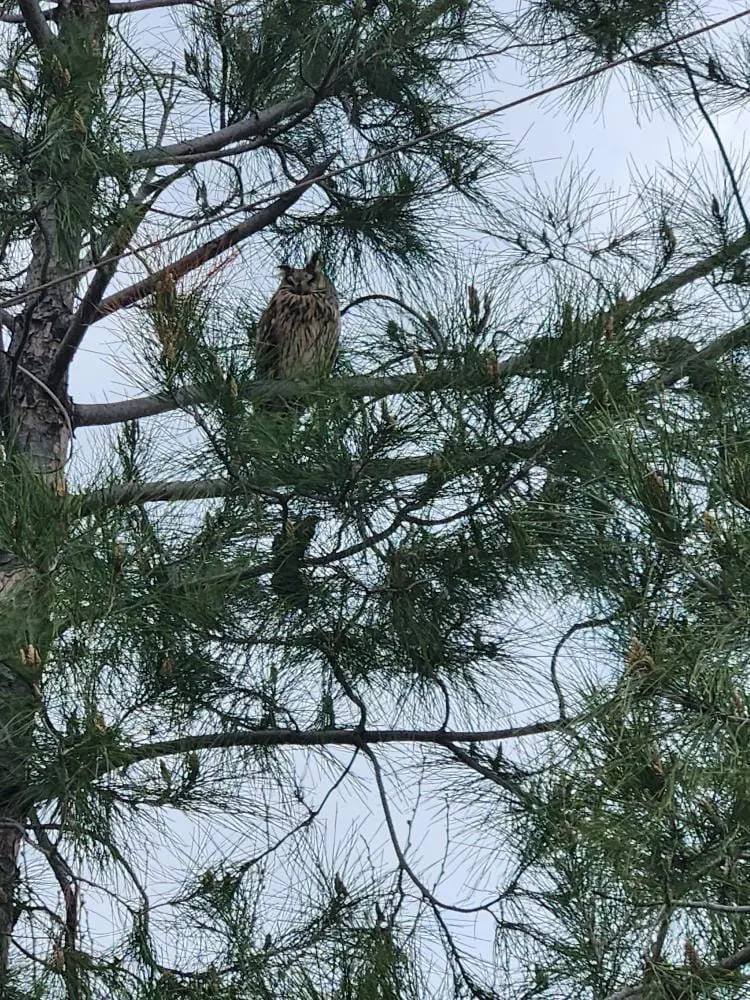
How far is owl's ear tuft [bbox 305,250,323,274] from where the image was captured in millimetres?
3607

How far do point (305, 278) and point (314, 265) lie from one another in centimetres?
9

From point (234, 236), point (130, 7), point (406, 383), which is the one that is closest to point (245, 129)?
point (234, 236)

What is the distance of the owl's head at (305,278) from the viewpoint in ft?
11.5

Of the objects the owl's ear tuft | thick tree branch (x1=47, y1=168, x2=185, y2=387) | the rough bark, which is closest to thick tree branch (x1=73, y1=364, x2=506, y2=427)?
the rough bark

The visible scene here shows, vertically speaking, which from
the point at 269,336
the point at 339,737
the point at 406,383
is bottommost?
the point at 339,737

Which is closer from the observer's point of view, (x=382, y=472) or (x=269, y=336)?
(x=382, y=472)

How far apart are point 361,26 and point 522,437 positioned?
101 centimetres

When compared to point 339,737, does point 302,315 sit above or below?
above

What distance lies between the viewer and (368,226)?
3561 millimetres

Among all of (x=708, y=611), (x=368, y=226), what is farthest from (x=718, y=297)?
(x=708, y=611)

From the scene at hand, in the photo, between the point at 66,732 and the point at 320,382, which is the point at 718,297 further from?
the point at 66,732

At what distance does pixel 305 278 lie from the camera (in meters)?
3.56

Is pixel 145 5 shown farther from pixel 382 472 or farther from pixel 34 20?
pixel 382 472

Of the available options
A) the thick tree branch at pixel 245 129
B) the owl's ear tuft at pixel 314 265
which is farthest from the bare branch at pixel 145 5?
the owl's ear tuft at pixel 314 265
